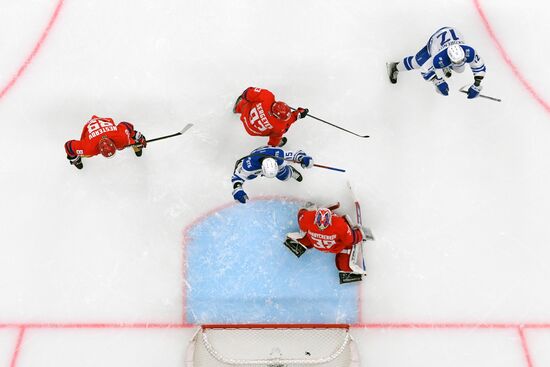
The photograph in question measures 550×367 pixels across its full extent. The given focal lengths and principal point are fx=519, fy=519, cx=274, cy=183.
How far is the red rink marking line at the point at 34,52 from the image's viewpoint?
5.47m

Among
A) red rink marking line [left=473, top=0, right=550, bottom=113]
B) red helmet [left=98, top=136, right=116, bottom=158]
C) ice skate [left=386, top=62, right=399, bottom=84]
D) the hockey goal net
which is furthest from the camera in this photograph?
red rink marking line [left=473, top=0, right=550, bottom=113]

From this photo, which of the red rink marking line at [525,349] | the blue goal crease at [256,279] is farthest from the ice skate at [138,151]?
the red rink marking line at [525,349]

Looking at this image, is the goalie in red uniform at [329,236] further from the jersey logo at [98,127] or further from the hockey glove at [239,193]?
the jersey logo at [98,127]

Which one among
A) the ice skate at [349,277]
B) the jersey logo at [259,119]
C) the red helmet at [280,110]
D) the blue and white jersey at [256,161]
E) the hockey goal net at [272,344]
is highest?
the red helmet at [280,110]

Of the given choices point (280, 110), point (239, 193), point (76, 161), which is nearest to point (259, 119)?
point (280, 110)

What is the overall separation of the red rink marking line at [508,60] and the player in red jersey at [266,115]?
2408 mm

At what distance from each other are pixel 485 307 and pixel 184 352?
3.12 metres

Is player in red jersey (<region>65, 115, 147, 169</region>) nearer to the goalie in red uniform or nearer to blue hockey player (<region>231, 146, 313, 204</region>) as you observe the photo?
blue hockey player (<region>231, 146, 313, 204</region>)

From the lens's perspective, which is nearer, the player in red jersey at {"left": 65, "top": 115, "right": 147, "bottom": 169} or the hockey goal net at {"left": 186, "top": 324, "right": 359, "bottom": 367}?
the player in red jersey at {"left": 65, "top": 115, "right": 147, "bottom": 169}

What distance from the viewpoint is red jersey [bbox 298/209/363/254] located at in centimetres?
473

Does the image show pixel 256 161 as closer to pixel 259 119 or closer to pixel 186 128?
pixel 259 119

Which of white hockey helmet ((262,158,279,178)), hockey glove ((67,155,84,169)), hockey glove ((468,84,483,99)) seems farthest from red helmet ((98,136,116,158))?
hockey glove ((468,84,483,99))

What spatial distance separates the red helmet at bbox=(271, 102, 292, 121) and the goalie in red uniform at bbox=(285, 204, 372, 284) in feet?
2.97

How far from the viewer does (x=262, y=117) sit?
471 cm
